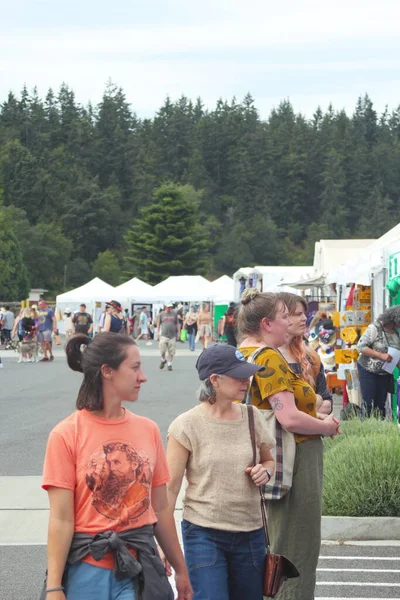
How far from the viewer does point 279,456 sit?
15.6ft

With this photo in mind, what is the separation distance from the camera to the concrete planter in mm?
7898

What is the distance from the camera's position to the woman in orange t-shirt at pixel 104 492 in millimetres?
3477

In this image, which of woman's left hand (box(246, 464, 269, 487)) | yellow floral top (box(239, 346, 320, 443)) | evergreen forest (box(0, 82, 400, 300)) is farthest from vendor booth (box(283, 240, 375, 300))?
evergreen forest (box(0, 82, 400, 300))

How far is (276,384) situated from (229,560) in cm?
89

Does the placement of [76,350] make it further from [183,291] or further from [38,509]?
[183,291]

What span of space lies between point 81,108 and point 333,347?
153953mm

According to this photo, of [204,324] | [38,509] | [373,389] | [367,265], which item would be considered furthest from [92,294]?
[38,509]

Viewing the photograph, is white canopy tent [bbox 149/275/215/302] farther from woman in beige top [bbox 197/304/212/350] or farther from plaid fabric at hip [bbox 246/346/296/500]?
plaid fabric at hip [bbox 246/346/296/500]

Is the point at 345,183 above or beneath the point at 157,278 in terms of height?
above

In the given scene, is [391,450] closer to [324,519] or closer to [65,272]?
[324,519]

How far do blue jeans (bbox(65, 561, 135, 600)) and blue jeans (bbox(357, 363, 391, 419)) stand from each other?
9.35m

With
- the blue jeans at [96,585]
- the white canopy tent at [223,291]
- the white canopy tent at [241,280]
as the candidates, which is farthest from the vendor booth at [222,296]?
the blue jeans at [96,585]

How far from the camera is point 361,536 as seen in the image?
7.91 metres

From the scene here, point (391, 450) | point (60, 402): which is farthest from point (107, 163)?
point (391, 450)
